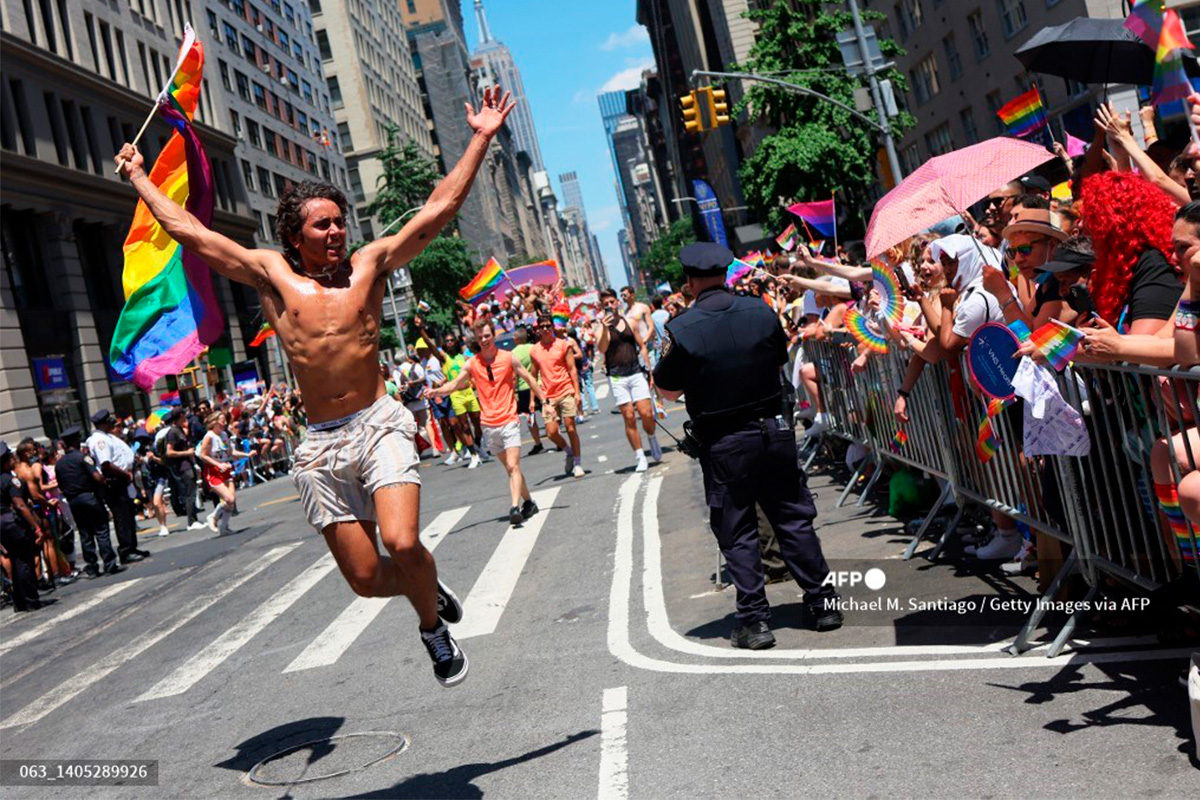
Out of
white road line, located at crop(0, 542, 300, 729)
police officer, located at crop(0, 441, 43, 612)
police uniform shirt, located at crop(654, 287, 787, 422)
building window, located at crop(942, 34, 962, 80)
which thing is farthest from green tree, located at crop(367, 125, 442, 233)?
police uniform shirt, located at crop(654, 287, 787, 422)

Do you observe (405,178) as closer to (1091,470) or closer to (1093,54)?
(1093,54)

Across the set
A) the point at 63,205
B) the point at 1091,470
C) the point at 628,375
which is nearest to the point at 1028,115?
the point at 1091,470

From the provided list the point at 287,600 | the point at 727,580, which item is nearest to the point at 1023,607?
the point at 727,580

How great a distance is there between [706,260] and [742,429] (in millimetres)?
898

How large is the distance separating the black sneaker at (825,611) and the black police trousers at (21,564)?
34.5 ft

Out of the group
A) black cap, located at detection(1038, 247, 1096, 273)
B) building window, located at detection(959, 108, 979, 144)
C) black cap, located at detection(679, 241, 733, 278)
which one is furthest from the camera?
building window, located at detection(959, 108, 979, 144)

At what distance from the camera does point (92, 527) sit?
54.9ft

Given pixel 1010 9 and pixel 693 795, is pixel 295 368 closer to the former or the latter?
pixel 693 795

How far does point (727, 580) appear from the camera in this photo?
8.44 meters

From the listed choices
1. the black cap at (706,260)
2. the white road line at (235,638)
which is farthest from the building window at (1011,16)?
the black cap at (706,260)

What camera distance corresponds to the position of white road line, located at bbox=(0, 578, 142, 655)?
11.9 metres

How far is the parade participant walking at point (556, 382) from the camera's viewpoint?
16734 mm

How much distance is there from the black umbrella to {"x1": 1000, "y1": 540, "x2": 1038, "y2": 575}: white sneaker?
3.84 metres

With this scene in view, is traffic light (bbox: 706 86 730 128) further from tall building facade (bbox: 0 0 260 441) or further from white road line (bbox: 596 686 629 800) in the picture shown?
white road line (bbox: 596 686 629 800)
